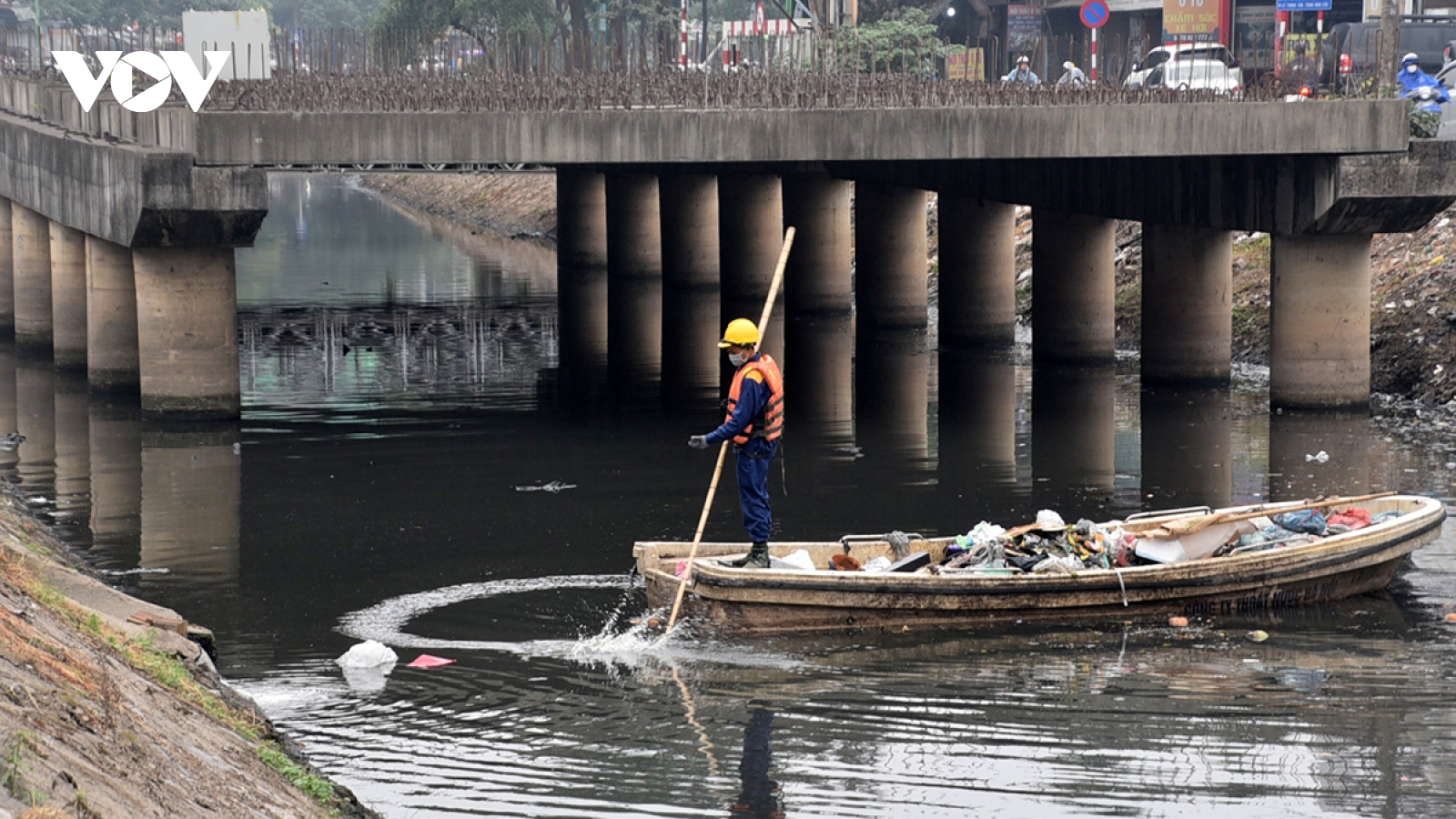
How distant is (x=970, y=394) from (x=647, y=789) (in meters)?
23.5

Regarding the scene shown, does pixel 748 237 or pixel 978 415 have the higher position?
pixel 748 237

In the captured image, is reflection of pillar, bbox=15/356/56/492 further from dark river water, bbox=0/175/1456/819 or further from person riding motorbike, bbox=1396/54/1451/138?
person riding motorbike, bbox=1396/54/1451/138

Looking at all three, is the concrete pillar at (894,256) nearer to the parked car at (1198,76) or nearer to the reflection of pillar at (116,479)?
the parked car at (1198,76)

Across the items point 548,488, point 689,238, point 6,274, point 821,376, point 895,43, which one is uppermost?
point 895,43

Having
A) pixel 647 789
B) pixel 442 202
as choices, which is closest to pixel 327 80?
pixel 647 789

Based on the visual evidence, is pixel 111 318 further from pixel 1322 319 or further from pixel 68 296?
pixel 1322 319

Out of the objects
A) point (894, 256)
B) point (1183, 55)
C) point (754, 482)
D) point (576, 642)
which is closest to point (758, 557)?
point (754, 482)

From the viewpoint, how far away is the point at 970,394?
36.2 m

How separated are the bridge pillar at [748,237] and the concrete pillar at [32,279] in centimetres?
1616

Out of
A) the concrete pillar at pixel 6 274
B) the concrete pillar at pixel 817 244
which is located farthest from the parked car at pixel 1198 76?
the concrete pillar at pixel 6 274

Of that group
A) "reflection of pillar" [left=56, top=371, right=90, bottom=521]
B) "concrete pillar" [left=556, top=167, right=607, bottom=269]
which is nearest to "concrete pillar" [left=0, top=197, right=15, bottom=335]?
"reflection of pillar" [left=56, top=371, right=90, bottom=521]

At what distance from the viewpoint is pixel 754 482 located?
1789 centimetres

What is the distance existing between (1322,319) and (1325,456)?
150 inches

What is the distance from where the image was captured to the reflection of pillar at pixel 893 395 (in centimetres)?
3066
